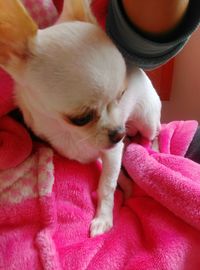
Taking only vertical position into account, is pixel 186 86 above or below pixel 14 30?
below

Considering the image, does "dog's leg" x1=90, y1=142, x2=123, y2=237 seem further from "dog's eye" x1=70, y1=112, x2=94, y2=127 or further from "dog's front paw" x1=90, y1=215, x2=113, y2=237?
"dog's eye" x1=70, y1=112, x2=94, y2=127

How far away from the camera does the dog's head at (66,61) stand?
63 cm

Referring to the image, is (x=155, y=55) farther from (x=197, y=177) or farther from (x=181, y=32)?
(x=197, y=177)

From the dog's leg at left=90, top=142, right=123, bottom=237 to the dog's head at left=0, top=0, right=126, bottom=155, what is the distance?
0.17m

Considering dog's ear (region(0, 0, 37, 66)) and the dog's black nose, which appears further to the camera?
the dog's black nose

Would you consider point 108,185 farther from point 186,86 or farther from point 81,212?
point 186,86

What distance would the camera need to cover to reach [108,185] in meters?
0.87

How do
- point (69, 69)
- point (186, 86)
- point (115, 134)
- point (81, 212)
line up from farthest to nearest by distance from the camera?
point (186, 86) < point (81, 212) < point (115, 134) < point (69, 69)

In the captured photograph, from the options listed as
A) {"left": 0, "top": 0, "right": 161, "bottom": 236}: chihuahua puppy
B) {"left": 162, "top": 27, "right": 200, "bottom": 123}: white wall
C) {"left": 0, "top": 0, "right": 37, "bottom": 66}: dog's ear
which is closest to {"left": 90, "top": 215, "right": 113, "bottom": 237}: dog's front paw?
{"left": 0, "top": 0, "right": 161, "bottom": 236}: chihuahua puppy

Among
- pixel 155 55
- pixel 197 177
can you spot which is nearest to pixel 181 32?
pixel 155 55

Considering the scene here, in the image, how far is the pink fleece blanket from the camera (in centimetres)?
75

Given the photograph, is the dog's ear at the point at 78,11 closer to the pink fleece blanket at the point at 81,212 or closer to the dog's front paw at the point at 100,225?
the pink fleece blanket at the point at 81,212

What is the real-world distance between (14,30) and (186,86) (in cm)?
89

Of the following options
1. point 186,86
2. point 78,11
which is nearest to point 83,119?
point 78,11
